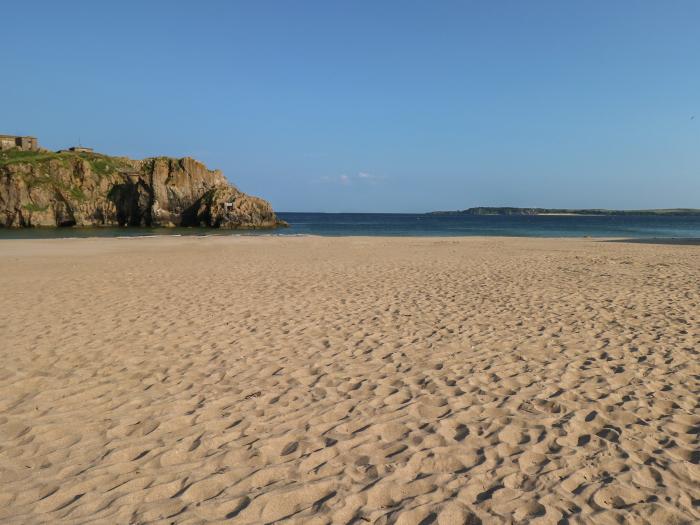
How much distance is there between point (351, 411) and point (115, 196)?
71.2 meters

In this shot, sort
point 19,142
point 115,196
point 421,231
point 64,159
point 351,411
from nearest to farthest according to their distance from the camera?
point 351,411 → point 421,231 → point 64,159 → point 115,196 → point 19,142

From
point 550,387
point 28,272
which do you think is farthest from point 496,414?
point 28,272

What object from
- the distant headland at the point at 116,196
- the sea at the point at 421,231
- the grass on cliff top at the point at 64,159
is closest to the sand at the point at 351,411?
the sea at the point at 421,231

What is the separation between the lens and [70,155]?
68.1m

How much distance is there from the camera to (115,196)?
65.5 metres

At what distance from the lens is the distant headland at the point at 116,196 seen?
57812 mm

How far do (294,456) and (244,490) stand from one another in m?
0.58

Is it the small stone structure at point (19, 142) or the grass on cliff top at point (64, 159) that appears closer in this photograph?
the grass on cliff top at point (64, 159)

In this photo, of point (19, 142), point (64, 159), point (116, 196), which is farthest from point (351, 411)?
point (19, 142)

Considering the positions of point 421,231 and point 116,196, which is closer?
point 421,231

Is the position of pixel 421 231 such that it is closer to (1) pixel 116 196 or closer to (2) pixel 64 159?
(1) pixel 116 196

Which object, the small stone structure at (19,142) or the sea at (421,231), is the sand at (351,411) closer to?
the sea at (421,231)

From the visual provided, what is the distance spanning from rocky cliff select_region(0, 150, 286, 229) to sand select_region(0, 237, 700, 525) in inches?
2227

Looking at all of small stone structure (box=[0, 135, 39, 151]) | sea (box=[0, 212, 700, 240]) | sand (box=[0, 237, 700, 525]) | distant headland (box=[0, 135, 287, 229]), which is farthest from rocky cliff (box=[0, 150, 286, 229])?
sand (box=[0, 237, 700, 525])
